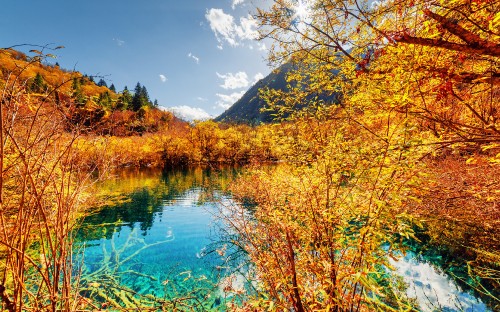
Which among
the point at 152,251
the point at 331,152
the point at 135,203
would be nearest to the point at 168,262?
the point at 152,251

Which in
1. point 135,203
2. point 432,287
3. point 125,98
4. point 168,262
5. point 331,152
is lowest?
point 168,262

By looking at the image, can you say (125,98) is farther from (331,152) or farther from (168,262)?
(168,262)

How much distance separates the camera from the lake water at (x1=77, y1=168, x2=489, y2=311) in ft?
23.9

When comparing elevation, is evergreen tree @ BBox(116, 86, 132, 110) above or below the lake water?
above

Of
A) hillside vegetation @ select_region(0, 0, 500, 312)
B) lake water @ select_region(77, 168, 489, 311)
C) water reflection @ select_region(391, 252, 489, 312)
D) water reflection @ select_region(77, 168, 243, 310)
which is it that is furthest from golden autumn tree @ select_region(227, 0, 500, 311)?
water reflection @ select_region(391, 252, 489, 312)

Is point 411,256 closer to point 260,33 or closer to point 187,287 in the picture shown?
point 187,287

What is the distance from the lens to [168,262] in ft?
36.0

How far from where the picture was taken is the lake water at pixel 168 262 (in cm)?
727

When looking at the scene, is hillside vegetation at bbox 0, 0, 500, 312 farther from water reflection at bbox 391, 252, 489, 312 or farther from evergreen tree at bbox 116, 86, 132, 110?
water reflection at bbox 391, 252, 489, 312

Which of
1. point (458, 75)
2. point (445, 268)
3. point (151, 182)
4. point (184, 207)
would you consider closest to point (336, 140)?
point (458, 75)

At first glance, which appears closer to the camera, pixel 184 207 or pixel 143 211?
pixel 143 211

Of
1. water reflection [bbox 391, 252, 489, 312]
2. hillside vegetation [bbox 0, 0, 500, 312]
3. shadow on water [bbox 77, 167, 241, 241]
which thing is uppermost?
hillside vegetation [bbox 0, 0, 500, 312]

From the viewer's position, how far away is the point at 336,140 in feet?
13.9

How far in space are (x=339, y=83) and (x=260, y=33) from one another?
2.22 metres
